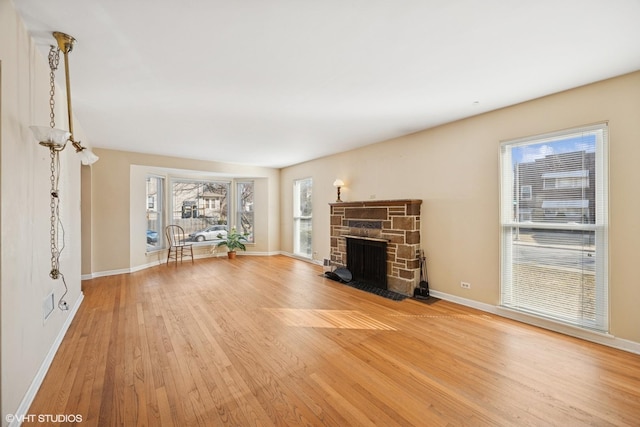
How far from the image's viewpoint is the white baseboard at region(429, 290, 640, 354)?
8.07 ft

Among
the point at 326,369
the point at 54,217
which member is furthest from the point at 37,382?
the point at 326,369

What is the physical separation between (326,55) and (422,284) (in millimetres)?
3332

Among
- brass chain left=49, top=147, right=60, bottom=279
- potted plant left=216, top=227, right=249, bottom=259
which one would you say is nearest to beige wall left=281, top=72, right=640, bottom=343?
potted plant left=216, top=227, right=249, bottom=259

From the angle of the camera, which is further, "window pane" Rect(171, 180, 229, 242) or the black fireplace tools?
"window pane" Rect(171, 180, 229, 242)

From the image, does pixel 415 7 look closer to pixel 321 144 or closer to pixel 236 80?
pixel 236 80

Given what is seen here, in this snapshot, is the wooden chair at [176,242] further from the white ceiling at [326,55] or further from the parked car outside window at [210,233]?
the white ceiling at [326,55]

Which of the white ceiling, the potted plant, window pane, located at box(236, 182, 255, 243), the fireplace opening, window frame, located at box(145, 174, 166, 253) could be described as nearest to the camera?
the white ceiling

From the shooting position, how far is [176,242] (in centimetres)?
682

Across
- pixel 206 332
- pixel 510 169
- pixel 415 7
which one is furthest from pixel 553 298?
pixel 206 332

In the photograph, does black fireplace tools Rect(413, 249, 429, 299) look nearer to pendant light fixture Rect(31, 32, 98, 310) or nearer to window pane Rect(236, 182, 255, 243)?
pendant light fixture Rect(31, 32, 98, 310)

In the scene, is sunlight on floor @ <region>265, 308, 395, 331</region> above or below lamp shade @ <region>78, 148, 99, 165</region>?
below

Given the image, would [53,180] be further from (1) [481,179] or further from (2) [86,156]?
(1) [481,179]

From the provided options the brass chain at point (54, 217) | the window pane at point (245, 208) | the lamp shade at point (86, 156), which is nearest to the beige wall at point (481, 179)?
the window pane at point (245, 208)

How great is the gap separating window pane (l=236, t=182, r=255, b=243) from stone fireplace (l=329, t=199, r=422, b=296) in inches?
139
